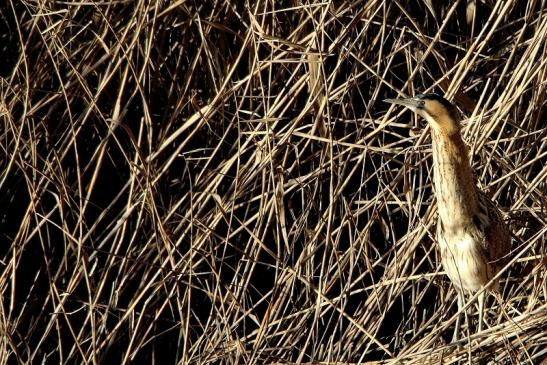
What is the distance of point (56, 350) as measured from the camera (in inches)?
131

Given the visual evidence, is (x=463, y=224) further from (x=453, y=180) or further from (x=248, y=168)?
(x=248, y=168)

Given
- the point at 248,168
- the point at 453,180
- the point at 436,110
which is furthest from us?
the point at 248,168

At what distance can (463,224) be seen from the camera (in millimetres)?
2963

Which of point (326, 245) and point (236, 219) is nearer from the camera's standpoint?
point (326, 245)

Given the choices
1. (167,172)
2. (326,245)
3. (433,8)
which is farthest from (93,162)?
(433,8)

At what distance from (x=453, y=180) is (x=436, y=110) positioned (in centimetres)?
24

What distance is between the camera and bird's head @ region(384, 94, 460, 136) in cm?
275

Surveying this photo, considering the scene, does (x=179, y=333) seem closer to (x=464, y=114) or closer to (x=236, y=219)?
(x=236, y=219)

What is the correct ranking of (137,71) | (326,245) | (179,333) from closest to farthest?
(326,245) < (137,71) < (179,333)

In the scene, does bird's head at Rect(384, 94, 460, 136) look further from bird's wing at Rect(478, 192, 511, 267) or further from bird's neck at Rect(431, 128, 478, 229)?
bird's wing at Rect(478, 192, 511, 267)

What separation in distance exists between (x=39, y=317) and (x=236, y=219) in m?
0.65

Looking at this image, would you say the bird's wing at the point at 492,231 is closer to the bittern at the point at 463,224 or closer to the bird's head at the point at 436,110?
the bittern at the point at 463,224

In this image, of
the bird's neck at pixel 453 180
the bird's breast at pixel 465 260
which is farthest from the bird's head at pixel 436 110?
the bird's breast at pixel 465 260

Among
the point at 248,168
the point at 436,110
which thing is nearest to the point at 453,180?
the point at 436,110
